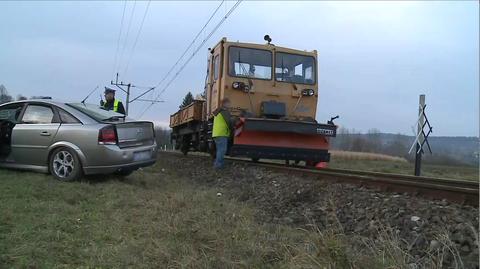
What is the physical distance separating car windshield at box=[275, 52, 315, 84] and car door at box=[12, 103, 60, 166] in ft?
20.9

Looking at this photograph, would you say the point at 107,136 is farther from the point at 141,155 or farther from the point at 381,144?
the point at 381,144

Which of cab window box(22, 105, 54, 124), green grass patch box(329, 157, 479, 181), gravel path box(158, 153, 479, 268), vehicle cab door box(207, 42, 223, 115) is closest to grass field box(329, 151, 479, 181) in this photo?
green grass patch box(329, 157, 479, 181)

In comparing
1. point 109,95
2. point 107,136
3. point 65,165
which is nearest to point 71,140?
point 65,165

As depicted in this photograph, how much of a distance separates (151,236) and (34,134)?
4.48 m

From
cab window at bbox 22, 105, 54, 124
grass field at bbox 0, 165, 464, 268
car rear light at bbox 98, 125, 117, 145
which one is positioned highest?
cab window at bbox 22, 105, 54, 124

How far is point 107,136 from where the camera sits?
7.73 m

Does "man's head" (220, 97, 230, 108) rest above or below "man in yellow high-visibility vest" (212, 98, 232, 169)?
above

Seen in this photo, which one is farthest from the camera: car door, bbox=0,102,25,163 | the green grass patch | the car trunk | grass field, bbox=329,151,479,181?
grass field, bbox=329,151,479,181

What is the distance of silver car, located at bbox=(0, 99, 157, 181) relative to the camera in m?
7.69

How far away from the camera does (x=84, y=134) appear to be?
772 cm

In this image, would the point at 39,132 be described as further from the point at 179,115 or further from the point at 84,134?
the point at 179,115

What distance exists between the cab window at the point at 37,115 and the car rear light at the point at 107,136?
3.56 ft

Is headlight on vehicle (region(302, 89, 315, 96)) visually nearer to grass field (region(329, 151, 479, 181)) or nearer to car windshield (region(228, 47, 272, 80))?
car windshield (region(228, 47, 272, 80))

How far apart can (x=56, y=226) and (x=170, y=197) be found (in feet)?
6.84
